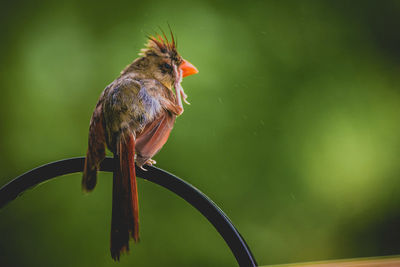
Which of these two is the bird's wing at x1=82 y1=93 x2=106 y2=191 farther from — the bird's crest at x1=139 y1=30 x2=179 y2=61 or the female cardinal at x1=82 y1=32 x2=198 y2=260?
the bird's crest at x1=139 y1=30 x2=179 y2=61

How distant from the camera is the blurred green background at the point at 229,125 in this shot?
2.67 metres

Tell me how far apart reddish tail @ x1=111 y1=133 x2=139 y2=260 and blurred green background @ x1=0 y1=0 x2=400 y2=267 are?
70.8 inches

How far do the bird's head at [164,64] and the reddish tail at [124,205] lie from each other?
10.9 inches

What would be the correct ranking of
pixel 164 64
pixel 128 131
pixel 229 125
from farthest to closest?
pixel 229 125, pixel 164 64, pixel 128 131

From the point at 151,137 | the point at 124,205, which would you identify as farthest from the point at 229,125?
the point at 124,205

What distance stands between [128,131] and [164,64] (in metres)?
0.27

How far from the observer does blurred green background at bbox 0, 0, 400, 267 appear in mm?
2668

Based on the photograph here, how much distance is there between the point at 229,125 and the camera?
274 cm

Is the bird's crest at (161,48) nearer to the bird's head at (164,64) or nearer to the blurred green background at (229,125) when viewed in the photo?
the bird's head at (164,64)

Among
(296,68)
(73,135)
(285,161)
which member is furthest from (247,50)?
(73,135)

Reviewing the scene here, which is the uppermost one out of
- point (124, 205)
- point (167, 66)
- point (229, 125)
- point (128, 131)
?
point (167, 66)

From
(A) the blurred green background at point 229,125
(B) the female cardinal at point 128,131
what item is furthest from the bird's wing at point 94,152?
(A) the blurred green background at point 229,125

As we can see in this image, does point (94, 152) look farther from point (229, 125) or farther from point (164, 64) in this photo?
point (229, 125)

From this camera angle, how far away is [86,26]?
271cm
